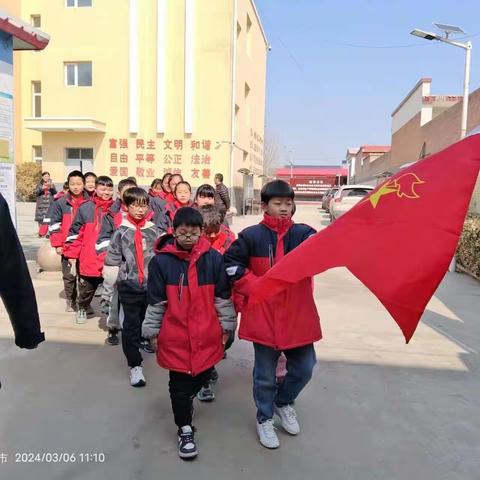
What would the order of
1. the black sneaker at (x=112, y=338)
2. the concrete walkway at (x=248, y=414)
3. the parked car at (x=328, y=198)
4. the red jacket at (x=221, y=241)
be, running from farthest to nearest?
the parked car at (x=328, y=198), the black sneaker at (x=112, y=338), the red jacket at (x=221, y=241), the concrete walkway at (x=248, y=414)

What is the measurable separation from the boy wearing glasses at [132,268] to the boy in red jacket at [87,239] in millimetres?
1186

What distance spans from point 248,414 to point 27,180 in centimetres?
2354

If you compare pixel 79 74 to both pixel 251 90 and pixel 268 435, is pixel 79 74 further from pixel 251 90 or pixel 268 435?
pixel 268 435

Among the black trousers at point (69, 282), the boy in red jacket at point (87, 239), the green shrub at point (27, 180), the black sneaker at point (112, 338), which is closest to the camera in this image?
the black sneaker at point (112, 338)

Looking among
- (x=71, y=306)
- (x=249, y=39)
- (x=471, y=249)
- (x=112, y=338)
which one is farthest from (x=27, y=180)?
(x=112, y=338)

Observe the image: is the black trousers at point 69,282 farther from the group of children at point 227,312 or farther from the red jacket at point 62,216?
the group of children at point 227,312

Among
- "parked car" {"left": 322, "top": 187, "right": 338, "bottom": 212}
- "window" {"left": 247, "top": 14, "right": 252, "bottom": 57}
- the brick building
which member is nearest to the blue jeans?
the brick building

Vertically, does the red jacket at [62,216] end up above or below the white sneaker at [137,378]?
above

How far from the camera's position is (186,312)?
8.91 feet

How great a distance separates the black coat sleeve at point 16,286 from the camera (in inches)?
69.1

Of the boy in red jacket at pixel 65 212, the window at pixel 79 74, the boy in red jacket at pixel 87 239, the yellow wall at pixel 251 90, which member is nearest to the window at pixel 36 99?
the window at pixel 79 74

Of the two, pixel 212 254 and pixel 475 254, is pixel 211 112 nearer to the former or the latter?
pixel 475 254

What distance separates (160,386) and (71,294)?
2470 mm

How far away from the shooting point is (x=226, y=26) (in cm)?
1848
